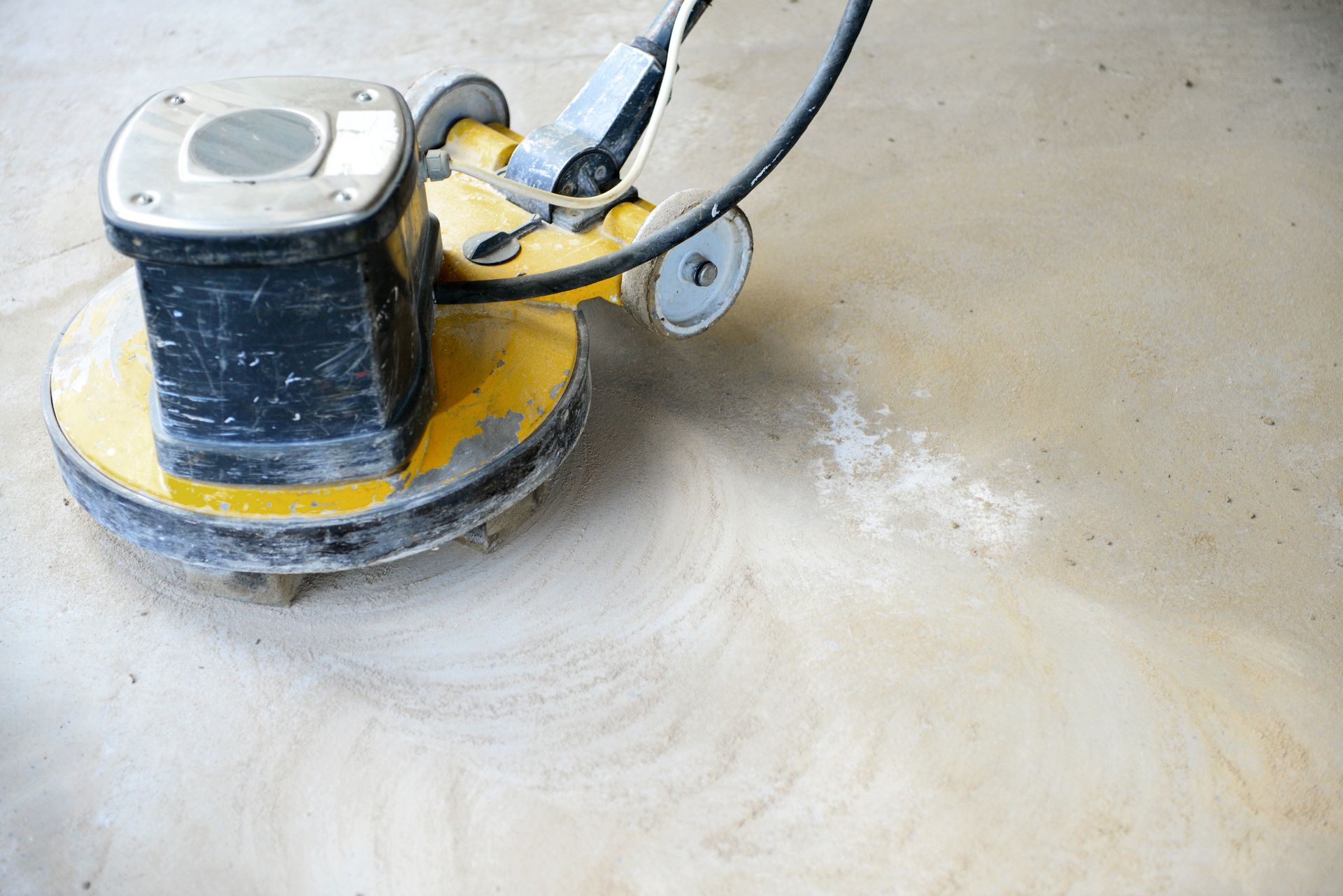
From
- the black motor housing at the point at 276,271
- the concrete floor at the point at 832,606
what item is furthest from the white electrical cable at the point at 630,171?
the concrete floor at the point at 832,606

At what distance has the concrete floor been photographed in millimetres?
1605

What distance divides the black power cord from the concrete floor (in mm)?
380

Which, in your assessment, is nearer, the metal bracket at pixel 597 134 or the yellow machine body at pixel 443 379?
the yellow machine body at pixel 443 379

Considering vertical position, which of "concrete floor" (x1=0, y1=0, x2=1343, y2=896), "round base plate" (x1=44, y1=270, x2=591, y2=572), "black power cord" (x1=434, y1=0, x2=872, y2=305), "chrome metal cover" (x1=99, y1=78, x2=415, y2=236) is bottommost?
"concrete floor" (x1=0, y1=0, x2=1343, y2=896)

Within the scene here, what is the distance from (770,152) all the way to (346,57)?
185 centimetres

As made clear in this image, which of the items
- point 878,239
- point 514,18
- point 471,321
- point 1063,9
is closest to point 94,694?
point 471,321

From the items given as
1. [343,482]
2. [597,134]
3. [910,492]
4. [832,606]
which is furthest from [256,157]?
[910,492]

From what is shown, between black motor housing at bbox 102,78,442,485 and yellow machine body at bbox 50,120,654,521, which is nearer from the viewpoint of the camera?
black motor housing at bbox 102,78,442,485

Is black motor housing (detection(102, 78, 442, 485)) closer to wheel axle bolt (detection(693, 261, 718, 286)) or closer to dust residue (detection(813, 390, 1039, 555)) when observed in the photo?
wheel axle bolt (detection(693, 261, 718, 286))

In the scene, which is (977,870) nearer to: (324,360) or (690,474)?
(690,474)

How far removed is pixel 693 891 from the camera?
155cm

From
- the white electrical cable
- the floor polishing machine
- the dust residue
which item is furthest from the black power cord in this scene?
the dust residue

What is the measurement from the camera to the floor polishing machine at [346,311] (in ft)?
4.71

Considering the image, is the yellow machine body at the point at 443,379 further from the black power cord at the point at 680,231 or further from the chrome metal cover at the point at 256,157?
the chrome metal cover at the point at 256,157
